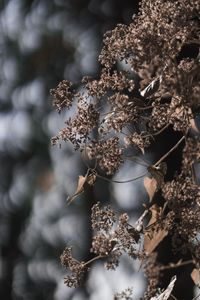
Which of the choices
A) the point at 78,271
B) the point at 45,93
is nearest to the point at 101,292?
the point at 45,93

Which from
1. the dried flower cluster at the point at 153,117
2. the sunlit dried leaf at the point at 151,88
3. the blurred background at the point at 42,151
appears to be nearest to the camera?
the dried flower cluster at the point at 153,117

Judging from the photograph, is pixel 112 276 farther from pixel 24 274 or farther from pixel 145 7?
pixel 145 7

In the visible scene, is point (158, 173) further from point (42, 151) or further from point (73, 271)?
point (42, 151)

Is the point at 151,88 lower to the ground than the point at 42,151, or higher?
lower

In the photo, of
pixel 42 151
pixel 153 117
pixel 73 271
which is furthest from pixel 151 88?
pixel 42 151

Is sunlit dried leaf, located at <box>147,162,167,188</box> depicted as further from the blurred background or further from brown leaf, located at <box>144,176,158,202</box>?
the blurred background

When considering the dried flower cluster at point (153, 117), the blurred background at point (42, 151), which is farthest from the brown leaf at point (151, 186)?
the blurred background at point (42, 151)

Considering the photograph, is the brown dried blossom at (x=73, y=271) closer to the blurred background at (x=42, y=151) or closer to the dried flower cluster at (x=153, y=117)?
the dried flower cluster at (x=153, y=117)
